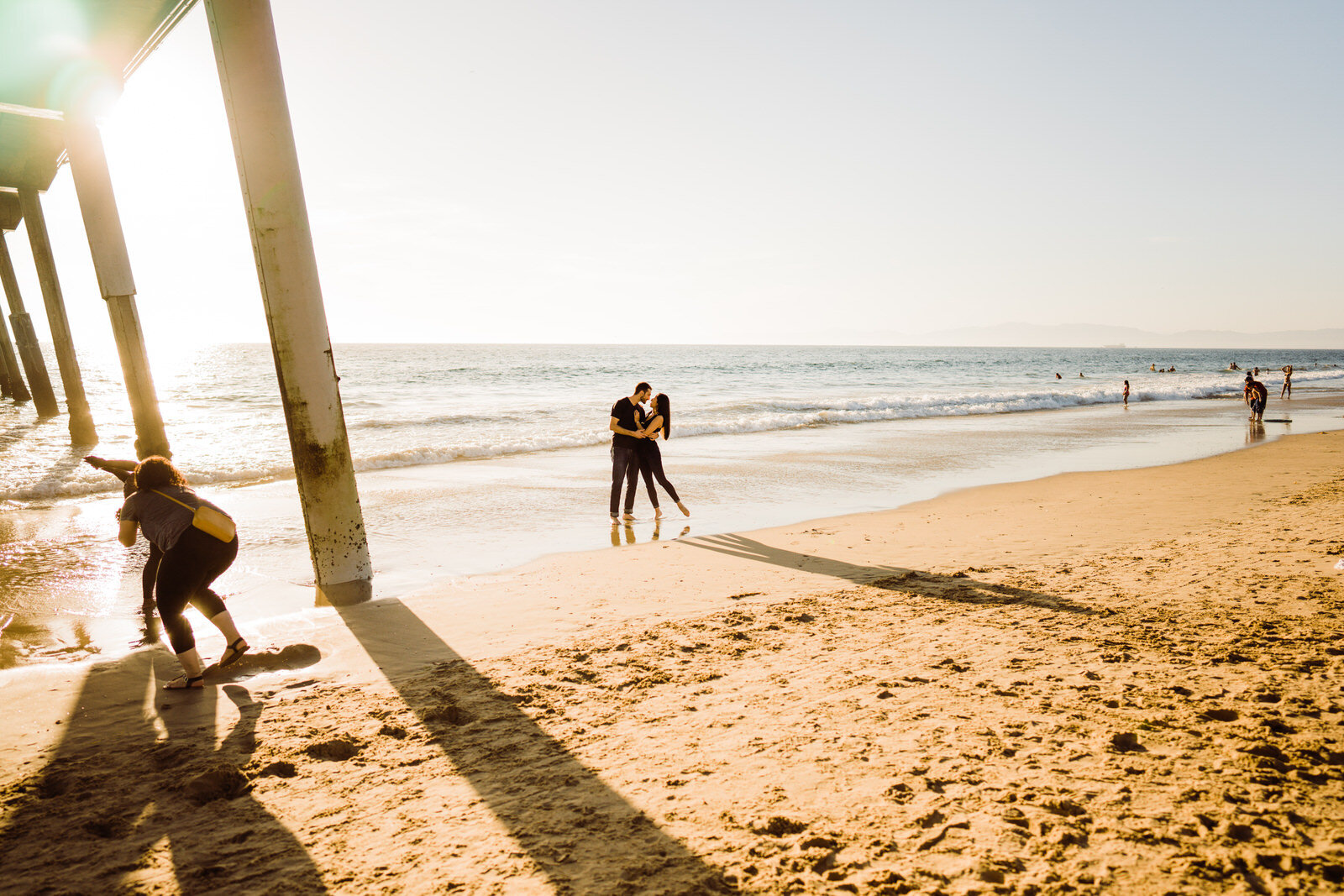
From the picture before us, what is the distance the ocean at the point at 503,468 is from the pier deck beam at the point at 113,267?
1509mm

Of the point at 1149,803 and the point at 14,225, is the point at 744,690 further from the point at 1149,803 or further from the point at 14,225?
the point at 14,225

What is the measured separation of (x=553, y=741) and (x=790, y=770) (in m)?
1.11

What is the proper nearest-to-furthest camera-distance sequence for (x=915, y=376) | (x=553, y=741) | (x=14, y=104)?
(x=553, y=741) < (x=14, y=104) < (x=915, y=376)

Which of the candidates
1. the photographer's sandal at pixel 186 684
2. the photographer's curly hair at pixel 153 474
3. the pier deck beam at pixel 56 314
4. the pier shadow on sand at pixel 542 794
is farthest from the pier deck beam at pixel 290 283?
the pier deck beam at pixel 56 314

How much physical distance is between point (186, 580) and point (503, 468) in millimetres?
9333

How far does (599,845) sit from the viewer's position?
7.81 ft

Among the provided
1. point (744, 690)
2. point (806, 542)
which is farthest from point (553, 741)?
point (806, 542)

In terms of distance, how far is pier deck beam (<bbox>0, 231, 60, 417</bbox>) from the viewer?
21672 mm

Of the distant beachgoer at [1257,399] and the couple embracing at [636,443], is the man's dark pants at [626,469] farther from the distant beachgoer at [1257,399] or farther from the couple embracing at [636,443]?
the distant beachgoer at [1257,399]

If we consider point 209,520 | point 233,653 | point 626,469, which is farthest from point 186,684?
point 626,469

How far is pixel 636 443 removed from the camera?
8.73 m

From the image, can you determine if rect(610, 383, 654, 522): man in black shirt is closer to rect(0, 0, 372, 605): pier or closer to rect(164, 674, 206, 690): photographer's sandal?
rect(0, 0, 372, 605): pier

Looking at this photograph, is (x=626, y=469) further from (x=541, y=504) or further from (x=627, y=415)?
(x=541, y=504)

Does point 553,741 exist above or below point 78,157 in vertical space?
below
